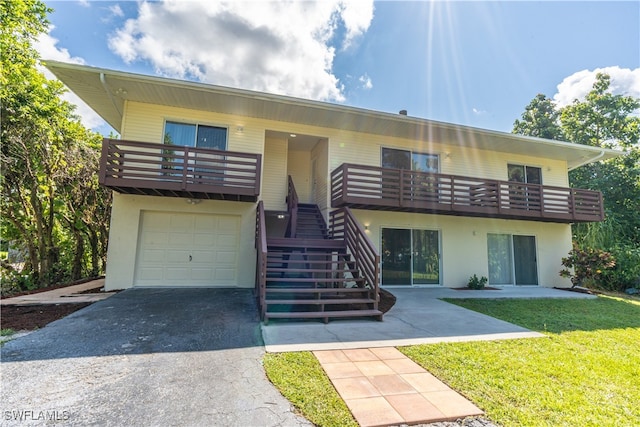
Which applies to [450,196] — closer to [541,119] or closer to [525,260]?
[525,260]

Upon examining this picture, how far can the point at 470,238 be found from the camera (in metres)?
9.71

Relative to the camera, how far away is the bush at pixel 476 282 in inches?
361

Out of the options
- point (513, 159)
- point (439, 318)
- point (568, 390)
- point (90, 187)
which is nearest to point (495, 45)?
point (513, 159)

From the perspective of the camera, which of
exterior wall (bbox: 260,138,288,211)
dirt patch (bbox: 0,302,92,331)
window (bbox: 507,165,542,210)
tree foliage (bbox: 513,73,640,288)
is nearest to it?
dirt patch (bbox: 0,302,92,331)

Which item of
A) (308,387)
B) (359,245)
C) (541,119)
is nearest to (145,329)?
(308,387)

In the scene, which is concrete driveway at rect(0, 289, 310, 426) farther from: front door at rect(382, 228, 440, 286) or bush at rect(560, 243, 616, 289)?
bush at rect(560, 243, 616, 289)

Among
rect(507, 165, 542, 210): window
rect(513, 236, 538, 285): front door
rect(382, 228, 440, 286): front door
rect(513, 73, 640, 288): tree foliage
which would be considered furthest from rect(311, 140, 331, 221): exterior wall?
rect(513, 73, 640, 288): tree foliage

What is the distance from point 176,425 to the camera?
2.15 meters

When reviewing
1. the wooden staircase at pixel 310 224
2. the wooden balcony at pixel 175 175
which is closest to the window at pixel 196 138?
the wooden balcony at pixel 175 175

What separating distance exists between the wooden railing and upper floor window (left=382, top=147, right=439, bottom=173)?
9.05 feet

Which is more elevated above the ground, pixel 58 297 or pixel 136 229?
pixel 136 229

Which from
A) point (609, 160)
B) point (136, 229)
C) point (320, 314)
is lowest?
point (320, 314)

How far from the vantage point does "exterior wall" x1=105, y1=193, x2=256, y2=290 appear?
7289mm

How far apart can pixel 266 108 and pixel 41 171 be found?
22.7ft
